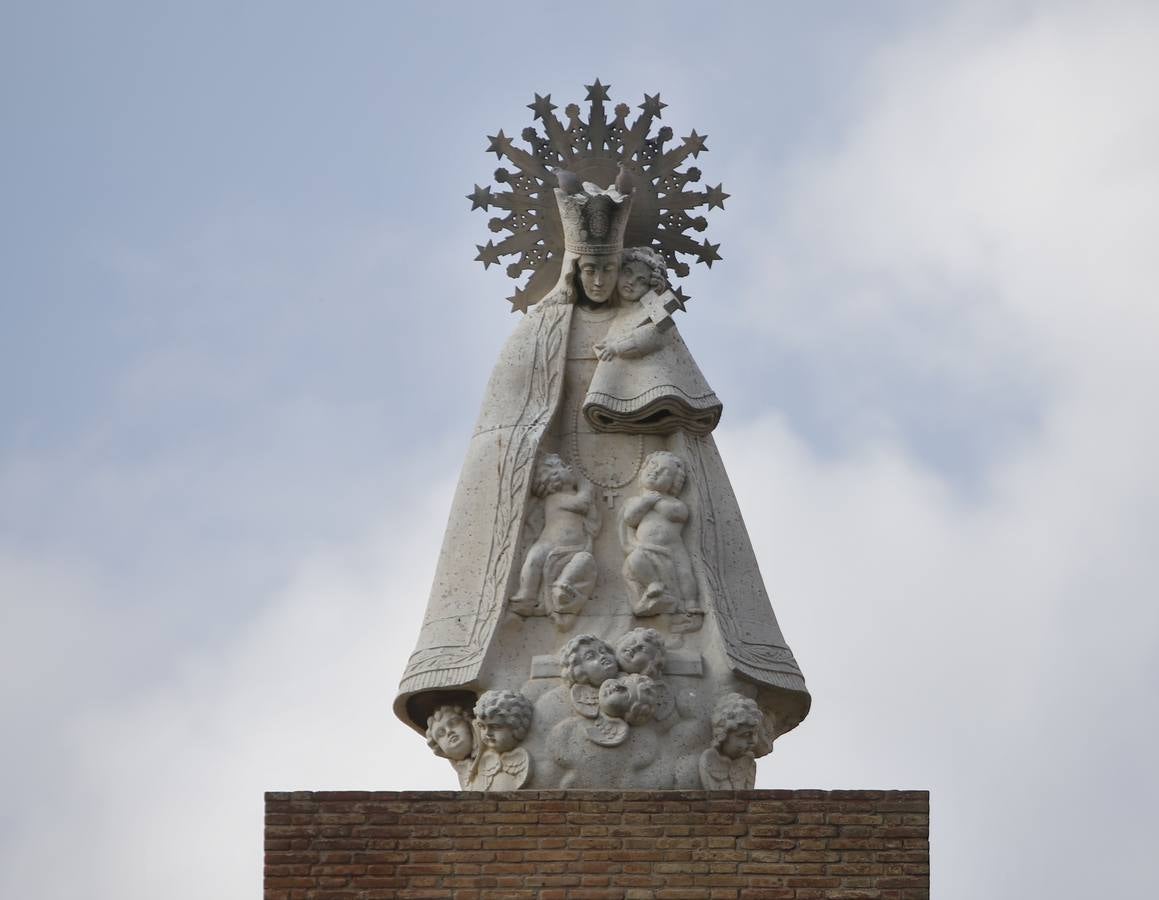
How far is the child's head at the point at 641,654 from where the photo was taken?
904 inches

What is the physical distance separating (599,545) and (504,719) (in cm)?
144

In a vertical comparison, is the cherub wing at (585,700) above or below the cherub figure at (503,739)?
above

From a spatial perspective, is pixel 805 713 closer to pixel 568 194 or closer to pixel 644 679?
pixel 644 679

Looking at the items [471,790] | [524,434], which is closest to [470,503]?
[524,434]

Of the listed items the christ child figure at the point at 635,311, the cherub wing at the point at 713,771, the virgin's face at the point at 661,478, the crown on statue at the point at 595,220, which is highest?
the crown on statue at the point at 595,220

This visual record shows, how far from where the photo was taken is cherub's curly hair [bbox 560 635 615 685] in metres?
23.0

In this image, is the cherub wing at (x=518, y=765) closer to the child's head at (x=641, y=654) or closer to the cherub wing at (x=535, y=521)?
the child's head at (x=641, y=654)

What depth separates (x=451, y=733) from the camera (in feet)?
76.2

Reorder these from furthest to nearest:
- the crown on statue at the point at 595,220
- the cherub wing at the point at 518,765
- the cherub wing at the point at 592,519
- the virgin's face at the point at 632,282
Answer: the virgin's face at the point at 632,282 < the crown on statue at the point at 595,220 < the cherub wing at the point at 592,519 < the cherub wing at the point at 518,765

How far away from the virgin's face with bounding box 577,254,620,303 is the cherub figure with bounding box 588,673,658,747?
9.52ft

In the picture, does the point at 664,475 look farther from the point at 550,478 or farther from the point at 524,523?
the point at 524,523

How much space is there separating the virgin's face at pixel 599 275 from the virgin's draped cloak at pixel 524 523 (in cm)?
16

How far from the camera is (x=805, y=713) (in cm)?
2373

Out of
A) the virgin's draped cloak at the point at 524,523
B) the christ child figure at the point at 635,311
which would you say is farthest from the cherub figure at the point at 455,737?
the christ child figure at the point at 635,311
